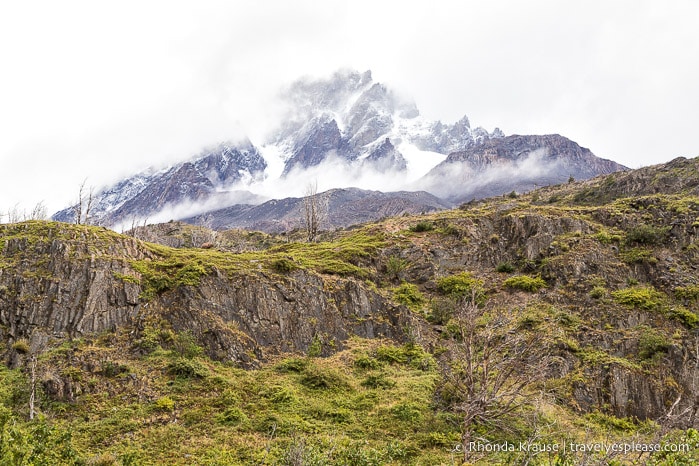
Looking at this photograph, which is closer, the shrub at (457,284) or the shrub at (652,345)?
the shrub at (652,345)

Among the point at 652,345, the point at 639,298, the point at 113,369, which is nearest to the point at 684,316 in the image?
the point at 639,298

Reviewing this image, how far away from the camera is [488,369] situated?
1184 centimetres

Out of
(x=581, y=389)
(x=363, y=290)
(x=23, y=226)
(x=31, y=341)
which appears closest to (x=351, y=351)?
(x=363, y=290)

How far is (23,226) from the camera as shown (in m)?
25.2

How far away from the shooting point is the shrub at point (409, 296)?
2966cm

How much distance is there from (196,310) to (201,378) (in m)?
4.65

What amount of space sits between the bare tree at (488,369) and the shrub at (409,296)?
279 centimetres

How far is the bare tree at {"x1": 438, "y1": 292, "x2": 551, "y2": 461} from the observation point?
10664 mm

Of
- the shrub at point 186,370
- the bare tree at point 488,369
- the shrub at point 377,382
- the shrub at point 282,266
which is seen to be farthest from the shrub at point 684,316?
the shrub at point 186,370

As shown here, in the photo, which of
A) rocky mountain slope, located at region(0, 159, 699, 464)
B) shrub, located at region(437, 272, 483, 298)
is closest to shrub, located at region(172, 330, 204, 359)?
rocky mountain slope, located at region(0, 159, 699, 464)

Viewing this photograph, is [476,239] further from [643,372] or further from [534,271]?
[643,372]

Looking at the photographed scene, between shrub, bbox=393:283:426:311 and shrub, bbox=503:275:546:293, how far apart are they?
20.3 feet

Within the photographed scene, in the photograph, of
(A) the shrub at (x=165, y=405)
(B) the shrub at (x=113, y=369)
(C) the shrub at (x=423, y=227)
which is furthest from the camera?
(C) the shrub at (x=423, y=227)

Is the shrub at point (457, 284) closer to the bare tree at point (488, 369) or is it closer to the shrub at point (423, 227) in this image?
the bare tree at point (488, 369)
